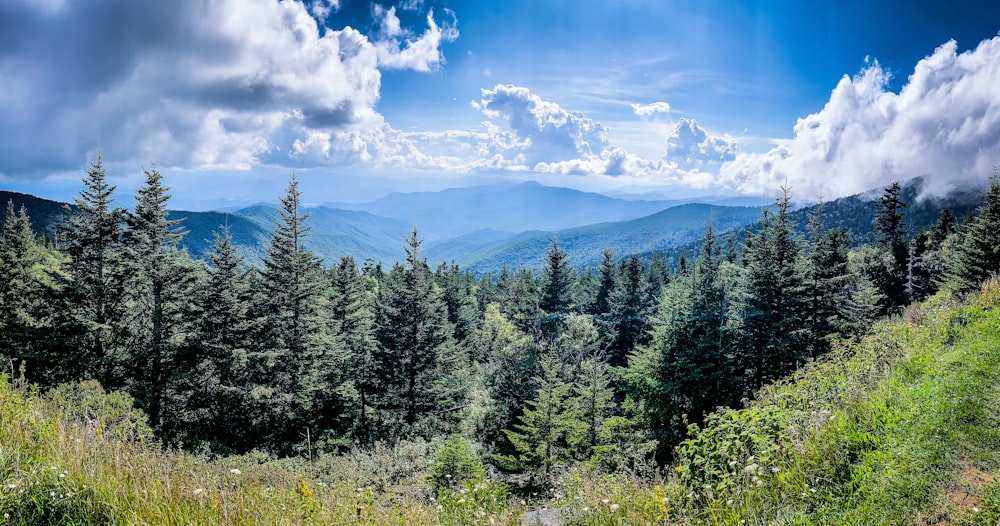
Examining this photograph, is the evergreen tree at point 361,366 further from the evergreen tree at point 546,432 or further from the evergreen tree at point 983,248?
the evergreen tree at point 983,248

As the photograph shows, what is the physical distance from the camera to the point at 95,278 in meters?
23.3

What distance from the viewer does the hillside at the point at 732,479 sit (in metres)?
3.49

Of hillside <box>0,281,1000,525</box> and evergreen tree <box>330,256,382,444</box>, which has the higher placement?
hillside <box>0,281,1000,525</box>

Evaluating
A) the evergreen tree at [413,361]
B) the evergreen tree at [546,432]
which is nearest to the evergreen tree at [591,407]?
the evergreen tree at [546,432]

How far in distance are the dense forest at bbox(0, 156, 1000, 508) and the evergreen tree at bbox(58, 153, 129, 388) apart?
0.08m

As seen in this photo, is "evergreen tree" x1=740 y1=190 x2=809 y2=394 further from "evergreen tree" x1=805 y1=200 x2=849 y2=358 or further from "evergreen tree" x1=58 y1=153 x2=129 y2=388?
"evergreen tree" x1=58 y1=153 x2=129 y2=388

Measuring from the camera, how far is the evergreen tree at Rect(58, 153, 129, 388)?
23.0 m

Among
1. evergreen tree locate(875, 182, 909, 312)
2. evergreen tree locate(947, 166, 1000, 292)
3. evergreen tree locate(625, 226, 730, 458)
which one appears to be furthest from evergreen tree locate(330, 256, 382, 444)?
evergreen tree locate(875, 182, 909, 312)

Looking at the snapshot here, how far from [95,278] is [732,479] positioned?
2981 centimetres

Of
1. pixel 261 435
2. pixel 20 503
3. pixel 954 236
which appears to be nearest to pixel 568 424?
pixel 261 435

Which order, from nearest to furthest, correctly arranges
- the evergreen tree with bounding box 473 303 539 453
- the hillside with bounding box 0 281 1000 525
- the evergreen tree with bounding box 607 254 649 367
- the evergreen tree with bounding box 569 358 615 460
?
the hillside with bounding box 0 281 1000 525 < the evergreen tree with bounding box 569 358 615 460 < the evergreen tree with bounding box 473 303 539 453 < the evergreen tree with bounding box 607 254 649 367

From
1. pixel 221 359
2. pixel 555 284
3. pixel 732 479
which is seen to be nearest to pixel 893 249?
pixel 555 284

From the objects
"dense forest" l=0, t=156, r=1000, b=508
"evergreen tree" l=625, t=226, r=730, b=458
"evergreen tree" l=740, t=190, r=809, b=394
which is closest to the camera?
"dense forest" l=0, t=156, r=1000, b=508

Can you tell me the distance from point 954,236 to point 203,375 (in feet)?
252
